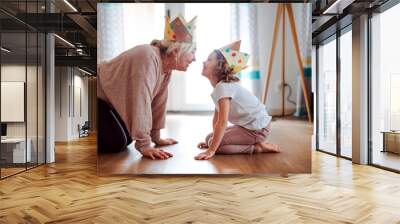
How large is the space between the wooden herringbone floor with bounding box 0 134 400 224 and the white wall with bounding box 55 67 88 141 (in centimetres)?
647

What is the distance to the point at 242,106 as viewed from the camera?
489 centimetres

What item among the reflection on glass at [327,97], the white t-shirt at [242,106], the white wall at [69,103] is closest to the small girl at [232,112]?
the white t-shirt at [242,106]

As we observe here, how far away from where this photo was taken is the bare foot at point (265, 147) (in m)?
4.94

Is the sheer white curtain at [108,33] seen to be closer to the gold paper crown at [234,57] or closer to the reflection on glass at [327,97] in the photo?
the gold paper crown at [234,57]

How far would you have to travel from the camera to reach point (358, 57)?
6.27m

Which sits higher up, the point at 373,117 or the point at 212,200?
the point at 373,117

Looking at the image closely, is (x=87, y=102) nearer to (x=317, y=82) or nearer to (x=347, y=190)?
(x=317, y=82)

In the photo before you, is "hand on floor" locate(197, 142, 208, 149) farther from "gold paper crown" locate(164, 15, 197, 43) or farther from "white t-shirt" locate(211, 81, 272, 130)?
"gold paper crown" locate(164, 15, 197, 43)

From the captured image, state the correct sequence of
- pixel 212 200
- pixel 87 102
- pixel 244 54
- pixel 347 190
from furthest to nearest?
pixel 87 102 → pixel 244 54 → pixel 347 190 → pixel 212 200

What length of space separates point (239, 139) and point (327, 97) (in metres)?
3.85

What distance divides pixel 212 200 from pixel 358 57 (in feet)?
12.9

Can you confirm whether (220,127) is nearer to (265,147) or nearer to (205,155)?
(205,155)


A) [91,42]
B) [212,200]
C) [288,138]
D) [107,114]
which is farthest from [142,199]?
[91,42]

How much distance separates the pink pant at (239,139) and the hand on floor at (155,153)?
550mm
